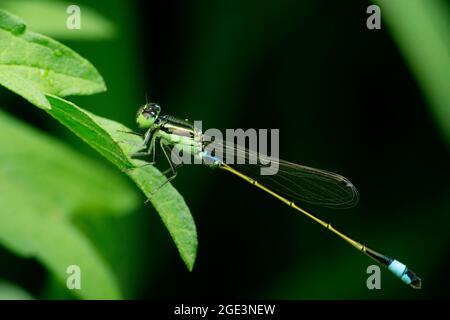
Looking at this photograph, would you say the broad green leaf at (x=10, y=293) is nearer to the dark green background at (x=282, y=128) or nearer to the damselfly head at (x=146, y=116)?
the dark green background at (x=282, y=128)

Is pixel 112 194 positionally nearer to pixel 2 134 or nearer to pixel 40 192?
pixel 40 192

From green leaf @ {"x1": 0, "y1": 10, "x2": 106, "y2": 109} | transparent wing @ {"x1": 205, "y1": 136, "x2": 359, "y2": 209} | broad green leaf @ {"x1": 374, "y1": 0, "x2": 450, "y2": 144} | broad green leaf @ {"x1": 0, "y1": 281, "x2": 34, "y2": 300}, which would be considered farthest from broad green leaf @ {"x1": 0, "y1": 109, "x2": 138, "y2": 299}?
broad green leaf @ {"x1": 374, "y1": 0, "x2": 450, "y2": 144}

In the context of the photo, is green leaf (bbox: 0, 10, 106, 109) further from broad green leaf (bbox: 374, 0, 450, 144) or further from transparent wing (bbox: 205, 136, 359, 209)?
broad green leaf (bbox: 374, 0, 450, 144)

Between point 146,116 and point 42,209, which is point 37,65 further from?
point 146,116

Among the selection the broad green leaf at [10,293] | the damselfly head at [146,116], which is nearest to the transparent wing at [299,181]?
the damselfly head at [146,116]

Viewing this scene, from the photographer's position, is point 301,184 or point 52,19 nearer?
point 52,19

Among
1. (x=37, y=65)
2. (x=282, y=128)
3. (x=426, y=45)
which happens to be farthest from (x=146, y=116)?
(x=426, y=45)
